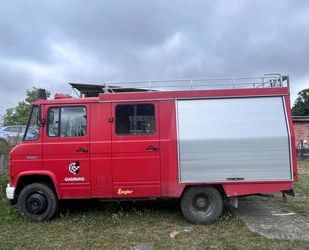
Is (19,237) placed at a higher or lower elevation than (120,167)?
lower

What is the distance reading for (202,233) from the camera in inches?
328

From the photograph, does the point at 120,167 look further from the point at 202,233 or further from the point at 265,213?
the point at 265,213

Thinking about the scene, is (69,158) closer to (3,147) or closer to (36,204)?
(36,204)

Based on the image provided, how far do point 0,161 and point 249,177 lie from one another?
7.94 meters

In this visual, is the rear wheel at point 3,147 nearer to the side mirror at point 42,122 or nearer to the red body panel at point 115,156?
the red body panel at point 115,156

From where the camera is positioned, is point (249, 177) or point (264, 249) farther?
point (249, 177)

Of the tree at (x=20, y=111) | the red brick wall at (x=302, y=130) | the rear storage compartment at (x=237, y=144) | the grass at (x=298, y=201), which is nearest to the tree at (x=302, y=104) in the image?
the red brick wall at (x=302, y=130)

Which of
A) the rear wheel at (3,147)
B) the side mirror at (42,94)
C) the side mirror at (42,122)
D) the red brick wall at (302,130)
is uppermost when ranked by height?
the red brick wall at (302,130)

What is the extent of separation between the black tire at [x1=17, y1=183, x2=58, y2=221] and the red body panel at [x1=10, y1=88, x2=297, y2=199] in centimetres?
24

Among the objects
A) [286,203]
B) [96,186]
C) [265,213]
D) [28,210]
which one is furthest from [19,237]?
[286,203]

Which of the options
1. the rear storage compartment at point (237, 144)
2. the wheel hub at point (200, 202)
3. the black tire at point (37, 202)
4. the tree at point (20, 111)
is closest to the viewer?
the rear storage compartment at point (237, 144)

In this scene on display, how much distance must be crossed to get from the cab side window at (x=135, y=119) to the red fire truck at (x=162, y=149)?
21mm

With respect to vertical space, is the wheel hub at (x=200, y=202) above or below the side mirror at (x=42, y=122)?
below

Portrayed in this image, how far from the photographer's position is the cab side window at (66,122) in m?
9.27
